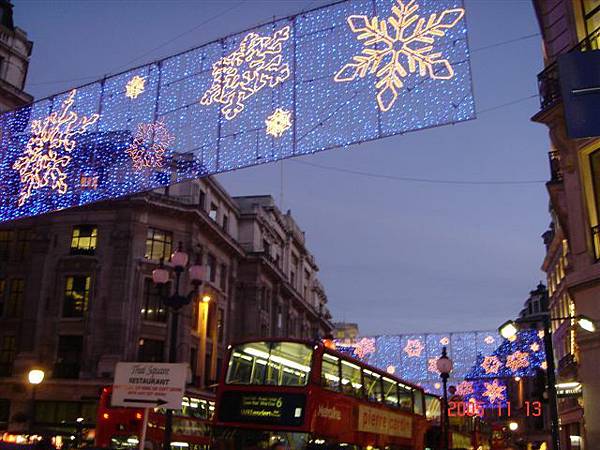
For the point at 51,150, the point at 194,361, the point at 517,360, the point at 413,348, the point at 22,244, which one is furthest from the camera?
the point at 413,348

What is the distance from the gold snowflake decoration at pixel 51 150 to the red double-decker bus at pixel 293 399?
666 centimetres

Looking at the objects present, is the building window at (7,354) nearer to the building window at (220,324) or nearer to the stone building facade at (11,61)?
the building window at (220,324)

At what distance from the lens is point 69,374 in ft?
135

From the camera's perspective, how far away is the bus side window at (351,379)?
17.4m

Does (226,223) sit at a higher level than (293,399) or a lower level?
higher

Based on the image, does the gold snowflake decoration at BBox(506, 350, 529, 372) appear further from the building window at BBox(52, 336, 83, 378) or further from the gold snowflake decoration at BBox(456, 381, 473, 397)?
the building window at BBox(52, 336, 83, 378)

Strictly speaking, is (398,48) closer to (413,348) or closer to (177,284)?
(177,284)

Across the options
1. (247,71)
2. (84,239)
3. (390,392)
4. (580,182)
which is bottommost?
(390,392)

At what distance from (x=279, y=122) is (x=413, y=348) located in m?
38.2

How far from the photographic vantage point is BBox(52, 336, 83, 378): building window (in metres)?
41.2

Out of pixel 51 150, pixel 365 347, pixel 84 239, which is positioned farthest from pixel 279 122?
pixel 365 347

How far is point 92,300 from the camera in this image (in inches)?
1667

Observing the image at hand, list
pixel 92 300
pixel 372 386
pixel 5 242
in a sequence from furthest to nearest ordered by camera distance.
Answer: pixel 5 242 < pixel 92 300 < pixel 372 386

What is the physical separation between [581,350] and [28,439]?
2336 cm
